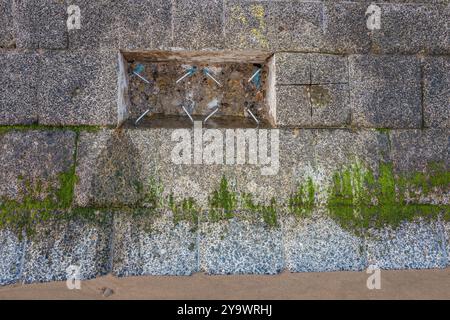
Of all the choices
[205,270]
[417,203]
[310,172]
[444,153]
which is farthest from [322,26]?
[205,270]

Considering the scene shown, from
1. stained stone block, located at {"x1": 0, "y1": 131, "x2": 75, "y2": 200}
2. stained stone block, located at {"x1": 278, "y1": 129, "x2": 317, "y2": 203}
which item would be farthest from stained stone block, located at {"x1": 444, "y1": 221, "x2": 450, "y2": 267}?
stained stone block, located at {"x1": 0, "y1": 131, "x2": 75, "y2": 200}

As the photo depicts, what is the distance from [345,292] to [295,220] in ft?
2.38

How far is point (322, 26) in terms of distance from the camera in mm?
2430

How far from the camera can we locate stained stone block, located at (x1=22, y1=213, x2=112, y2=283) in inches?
86.5

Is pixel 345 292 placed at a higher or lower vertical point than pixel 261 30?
lower

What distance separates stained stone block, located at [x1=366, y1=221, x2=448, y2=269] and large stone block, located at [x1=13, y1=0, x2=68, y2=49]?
2596 mm

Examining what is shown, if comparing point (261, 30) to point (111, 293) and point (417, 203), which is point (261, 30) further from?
point (111, 293)

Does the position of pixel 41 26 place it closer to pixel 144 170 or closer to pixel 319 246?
pixel 144 170

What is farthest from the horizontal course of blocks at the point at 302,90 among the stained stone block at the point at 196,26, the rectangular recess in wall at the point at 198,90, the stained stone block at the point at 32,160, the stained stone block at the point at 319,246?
the stained stone block at the point at 319,246

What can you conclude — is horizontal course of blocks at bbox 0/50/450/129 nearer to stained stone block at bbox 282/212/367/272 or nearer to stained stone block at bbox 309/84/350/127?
stained stone block at bbox 309/84/350/127

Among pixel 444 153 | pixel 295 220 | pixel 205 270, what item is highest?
pixel 444 153

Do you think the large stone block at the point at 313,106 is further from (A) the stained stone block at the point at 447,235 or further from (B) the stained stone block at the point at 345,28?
(A) the stained stone block at the point at 447,235

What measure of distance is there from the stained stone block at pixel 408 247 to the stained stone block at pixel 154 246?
4.11ft

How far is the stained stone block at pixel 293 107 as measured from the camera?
240 cm
